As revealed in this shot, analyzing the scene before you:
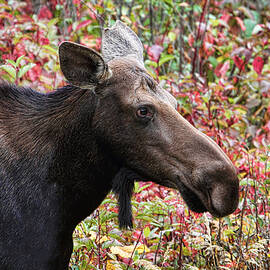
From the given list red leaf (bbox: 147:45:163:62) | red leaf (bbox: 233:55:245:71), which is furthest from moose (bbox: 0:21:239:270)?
red leaf (bbox: 233:55:245:71)

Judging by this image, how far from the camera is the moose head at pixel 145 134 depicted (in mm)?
3062

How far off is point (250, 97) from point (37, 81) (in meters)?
3.22

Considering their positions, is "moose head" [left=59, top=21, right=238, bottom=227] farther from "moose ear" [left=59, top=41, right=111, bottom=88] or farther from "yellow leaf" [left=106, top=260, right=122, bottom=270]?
A: "yellow leaf" [left=106, top=260, right=122, bottom=270]

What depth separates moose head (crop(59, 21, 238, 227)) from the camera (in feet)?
10.0

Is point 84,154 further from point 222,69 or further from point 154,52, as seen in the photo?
point 222,69

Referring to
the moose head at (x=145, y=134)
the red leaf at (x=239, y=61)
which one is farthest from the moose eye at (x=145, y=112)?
the red leaf at (x=239, y=61)

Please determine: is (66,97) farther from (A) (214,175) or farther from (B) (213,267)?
(B) (213,267)

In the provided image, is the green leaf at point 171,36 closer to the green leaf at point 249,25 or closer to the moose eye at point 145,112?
the green leaf at point 249,25

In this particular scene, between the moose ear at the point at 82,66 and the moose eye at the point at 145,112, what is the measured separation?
28 cm

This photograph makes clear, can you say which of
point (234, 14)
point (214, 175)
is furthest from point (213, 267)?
point (234, 14)

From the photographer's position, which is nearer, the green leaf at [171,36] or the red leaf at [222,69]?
the red leaf at [222,69]

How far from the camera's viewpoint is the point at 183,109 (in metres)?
6.21

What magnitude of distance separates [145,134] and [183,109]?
119 inches

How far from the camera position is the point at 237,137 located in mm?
6570
